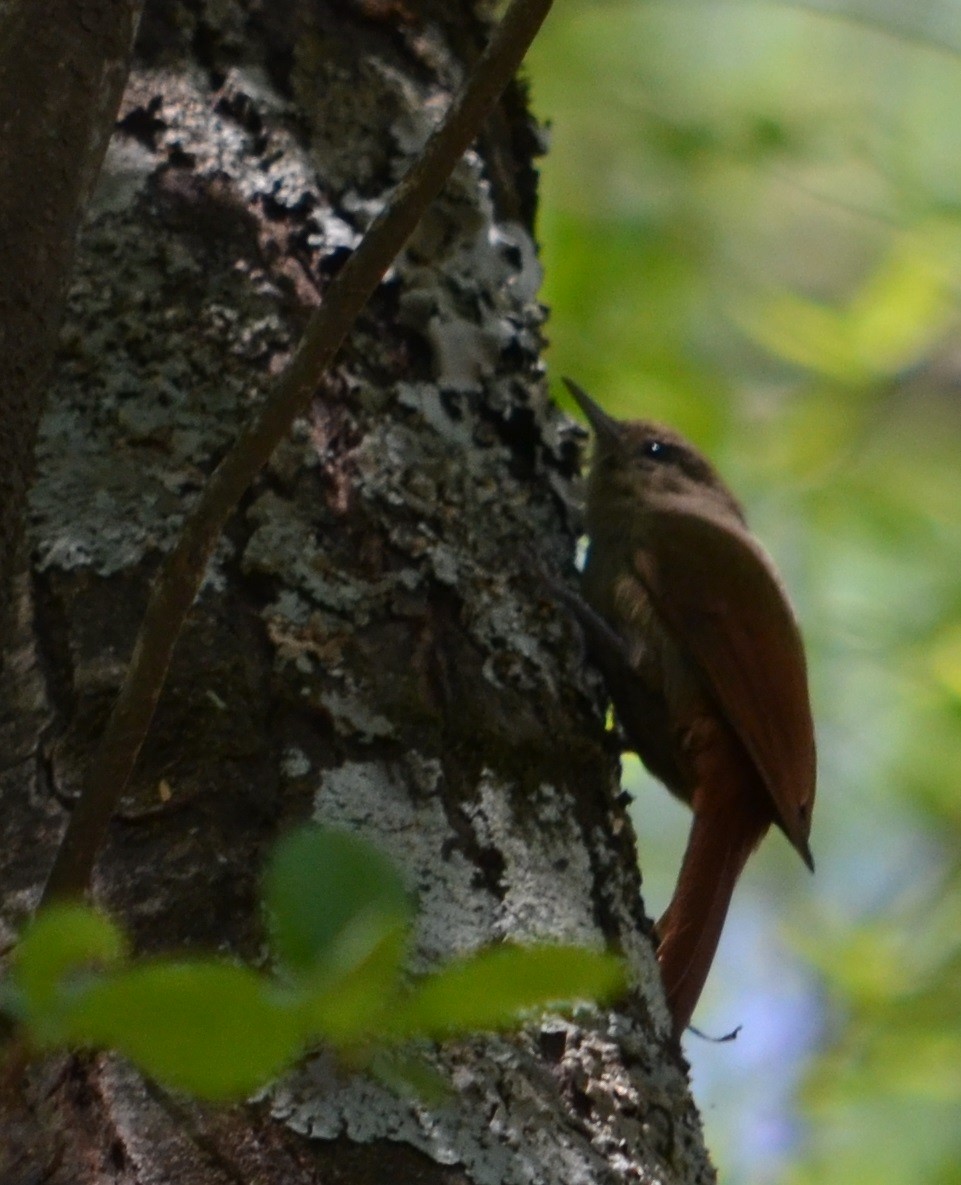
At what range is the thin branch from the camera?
4.35 ft

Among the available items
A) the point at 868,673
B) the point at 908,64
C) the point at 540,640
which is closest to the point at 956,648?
the point at 868,673

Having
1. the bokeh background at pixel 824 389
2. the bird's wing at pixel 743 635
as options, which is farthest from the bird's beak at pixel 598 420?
the bokeh background at pixel 824 389

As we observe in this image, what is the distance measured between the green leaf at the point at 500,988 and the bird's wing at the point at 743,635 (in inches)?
91.7

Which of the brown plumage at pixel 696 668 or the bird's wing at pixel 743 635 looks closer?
the brown plumage at pixel 696 668

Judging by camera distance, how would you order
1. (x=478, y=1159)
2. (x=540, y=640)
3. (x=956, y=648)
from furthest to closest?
(x=956, y=648) < (x=540, y=640) < (x=478, y=1159)

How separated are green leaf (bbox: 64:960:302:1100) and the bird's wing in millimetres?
2423

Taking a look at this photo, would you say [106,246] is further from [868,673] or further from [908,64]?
[908,64]

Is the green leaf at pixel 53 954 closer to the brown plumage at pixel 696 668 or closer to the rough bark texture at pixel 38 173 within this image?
the rough bark texture at pixel 38 173

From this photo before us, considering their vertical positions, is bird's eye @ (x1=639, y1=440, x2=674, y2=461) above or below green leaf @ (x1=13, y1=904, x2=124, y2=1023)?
above

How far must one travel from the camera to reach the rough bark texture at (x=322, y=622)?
161 cm

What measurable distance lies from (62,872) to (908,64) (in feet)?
18.9

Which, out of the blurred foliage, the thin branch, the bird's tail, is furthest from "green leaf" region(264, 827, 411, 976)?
the bird's tail

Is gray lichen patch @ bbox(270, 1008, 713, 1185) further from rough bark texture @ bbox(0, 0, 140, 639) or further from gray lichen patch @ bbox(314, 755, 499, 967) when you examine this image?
rough bark texture @ bbox(0, 0, 140, 639)

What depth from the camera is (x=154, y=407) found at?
2.13 m
